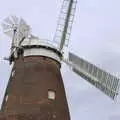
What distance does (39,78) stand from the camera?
30.3 metres

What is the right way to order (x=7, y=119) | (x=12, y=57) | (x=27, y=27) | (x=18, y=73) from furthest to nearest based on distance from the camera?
(x=27, y=27)
(x=12, y=57)
(x=18, y=73)
(x=7, y=119)

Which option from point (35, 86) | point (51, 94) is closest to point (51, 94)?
point (51, 94)

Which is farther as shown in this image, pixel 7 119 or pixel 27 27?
pixel 27 27

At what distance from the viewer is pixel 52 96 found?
29.8 metres

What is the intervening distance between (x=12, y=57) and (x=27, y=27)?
3.62 m

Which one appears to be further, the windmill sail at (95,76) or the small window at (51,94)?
the windmill sail at (95,76)

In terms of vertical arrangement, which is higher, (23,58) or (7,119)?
(23,58)

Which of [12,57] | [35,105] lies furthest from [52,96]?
[12,57]

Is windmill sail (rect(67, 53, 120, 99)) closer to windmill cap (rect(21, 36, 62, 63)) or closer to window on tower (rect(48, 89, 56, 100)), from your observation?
windmill cap (rect(21, 36, 62, 63))

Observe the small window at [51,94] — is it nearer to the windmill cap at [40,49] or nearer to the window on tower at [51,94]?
the window on tower at [51,94]

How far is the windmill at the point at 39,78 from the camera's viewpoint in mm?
29156

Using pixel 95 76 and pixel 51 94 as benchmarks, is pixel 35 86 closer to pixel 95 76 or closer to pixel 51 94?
pixel 51 94

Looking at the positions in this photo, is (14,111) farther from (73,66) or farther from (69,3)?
(69,3)

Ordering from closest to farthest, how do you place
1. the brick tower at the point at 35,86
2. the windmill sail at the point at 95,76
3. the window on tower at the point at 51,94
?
the brick tower at the point at 35,86, the window on tower at the point at 51,94, the windmill sail at the point at 95,76
